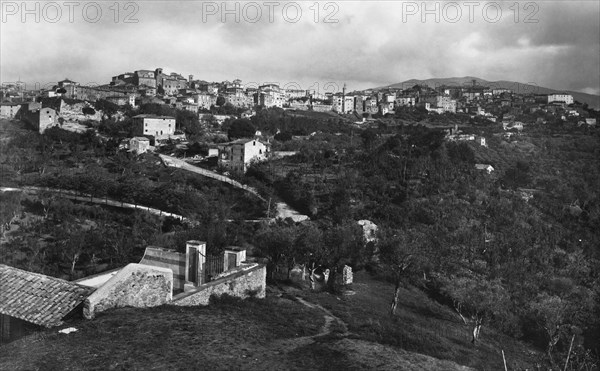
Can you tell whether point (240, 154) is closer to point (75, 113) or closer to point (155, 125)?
point (155, 125)

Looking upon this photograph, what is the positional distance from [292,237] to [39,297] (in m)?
13.5

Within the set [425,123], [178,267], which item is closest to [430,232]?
[178,267]

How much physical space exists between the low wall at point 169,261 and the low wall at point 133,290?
3.02 meters

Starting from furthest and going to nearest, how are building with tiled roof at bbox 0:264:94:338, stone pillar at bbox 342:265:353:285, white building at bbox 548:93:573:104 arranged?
white building at bbox 548:93:573:104
stone pillar at bbox 342:265:353:285
building with tiled roof at bbox 0:264:94:338

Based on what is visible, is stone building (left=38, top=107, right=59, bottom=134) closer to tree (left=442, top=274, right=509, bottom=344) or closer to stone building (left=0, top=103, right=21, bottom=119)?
stone building (left=0, top=103, right=21, bottom=119)

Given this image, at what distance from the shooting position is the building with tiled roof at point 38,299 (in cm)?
772

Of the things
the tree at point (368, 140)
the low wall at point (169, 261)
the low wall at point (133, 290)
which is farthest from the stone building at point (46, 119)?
the low wall at point (133, 290)

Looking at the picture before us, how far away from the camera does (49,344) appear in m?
6.75

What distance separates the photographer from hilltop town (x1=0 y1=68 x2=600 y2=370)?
7.94m

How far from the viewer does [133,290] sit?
8.10 m

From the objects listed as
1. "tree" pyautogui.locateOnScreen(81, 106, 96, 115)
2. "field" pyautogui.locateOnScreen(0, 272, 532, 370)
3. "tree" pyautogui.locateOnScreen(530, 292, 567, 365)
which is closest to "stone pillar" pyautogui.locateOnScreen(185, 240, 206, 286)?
"field" pyautogui.locateOnScreen(0, 272, 532, 370)

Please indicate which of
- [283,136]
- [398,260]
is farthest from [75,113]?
[398,260]

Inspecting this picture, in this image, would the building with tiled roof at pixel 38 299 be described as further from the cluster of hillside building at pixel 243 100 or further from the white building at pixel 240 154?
the cluster of hillside building at pixel 243 100

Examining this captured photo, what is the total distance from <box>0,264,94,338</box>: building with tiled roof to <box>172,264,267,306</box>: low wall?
161 cm
